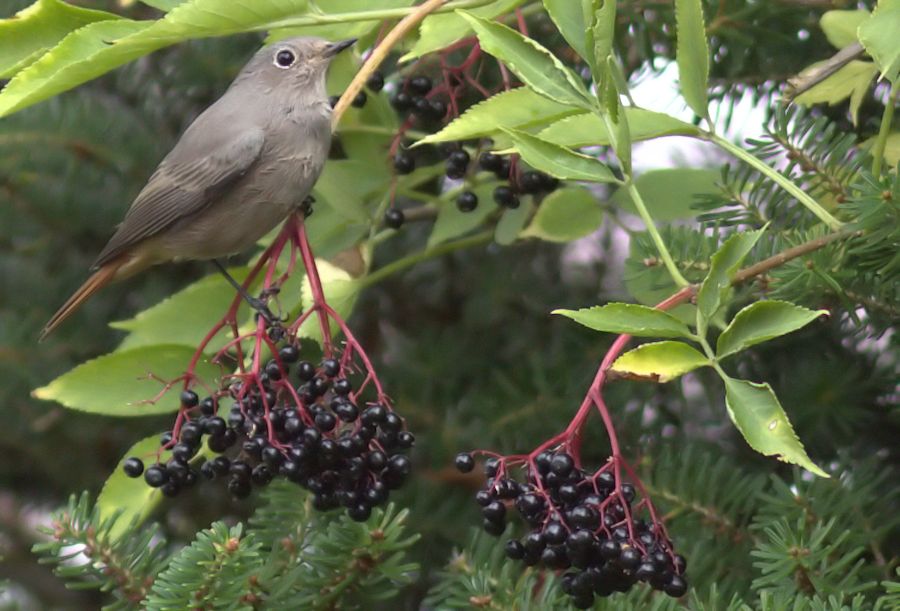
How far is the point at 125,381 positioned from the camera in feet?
4.22

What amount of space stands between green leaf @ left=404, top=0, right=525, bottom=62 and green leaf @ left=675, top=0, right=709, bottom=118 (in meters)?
0.15

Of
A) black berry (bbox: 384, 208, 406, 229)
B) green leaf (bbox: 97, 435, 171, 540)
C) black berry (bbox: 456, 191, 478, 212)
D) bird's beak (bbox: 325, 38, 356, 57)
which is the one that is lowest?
green leaf (bbox: 97, 435, 171, 540)

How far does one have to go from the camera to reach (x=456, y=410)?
5.32ft

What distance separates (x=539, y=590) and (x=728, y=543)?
0.21 meters

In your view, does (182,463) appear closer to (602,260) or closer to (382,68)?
(382,68)

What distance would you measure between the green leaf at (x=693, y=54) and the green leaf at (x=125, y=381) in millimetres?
570

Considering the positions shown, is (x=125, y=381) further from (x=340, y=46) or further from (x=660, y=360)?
(x=660, y=360)

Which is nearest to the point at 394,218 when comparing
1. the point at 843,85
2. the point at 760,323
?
the point at 843,85

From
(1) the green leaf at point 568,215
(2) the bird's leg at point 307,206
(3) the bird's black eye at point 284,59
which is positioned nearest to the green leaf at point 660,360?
(1) the green leaf at point 568,215

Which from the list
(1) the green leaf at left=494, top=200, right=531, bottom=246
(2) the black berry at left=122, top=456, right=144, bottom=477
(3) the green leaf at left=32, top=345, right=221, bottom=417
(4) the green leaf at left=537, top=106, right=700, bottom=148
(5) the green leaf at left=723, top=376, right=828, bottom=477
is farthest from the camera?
(1) the green leaf at left=494, top=200, right=531, bottom=246

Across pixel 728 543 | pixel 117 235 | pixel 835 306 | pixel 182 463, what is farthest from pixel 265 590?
pixel 117 235

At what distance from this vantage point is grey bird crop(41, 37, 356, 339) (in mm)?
1550

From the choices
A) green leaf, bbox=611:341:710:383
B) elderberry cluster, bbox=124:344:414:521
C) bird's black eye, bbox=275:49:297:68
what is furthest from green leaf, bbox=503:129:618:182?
bird's black eye, bbox=275:49:297:68

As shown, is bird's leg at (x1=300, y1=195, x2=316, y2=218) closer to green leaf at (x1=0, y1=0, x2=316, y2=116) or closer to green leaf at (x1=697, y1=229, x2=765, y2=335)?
green leaf at (x1=0, y1=0, x2=316, y2=116)
